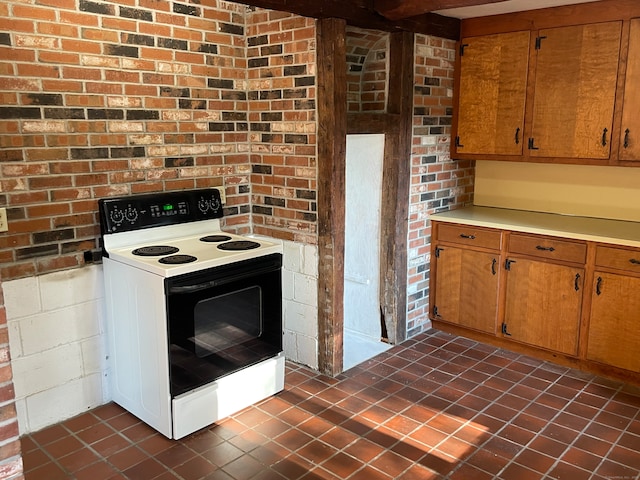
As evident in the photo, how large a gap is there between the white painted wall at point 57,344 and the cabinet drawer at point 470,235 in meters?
2.23

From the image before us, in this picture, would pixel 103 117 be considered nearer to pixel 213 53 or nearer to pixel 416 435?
pixel 213 53

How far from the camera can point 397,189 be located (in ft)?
11.6

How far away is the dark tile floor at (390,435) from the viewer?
7.69 feet

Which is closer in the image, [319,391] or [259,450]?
[259,450]

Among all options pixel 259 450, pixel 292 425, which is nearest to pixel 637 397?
pixel 292 425

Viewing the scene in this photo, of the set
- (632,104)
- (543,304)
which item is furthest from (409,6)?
(543,304)

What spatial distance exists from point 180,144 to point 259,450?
167 cm

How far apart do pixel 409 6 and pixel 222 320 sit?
1.97 meters

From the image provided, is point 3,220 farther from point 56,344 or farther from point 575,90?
point 575,90

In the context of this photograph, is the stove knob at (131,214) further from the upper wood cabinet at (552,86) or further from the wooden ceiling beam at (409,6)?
the upper wood cabinet at (552,86)

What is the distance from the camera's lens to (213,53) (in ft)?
10.2

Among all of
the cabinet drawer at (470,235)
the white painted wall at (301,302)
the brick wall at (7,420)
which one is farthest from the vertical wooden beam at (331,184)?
the brick wall at (7,420)

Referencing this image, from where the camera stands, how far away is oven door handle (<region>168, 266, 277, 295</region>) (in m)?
2.42

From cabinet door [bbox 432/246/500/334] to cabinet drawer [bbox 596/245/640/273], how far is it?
2.01ft
